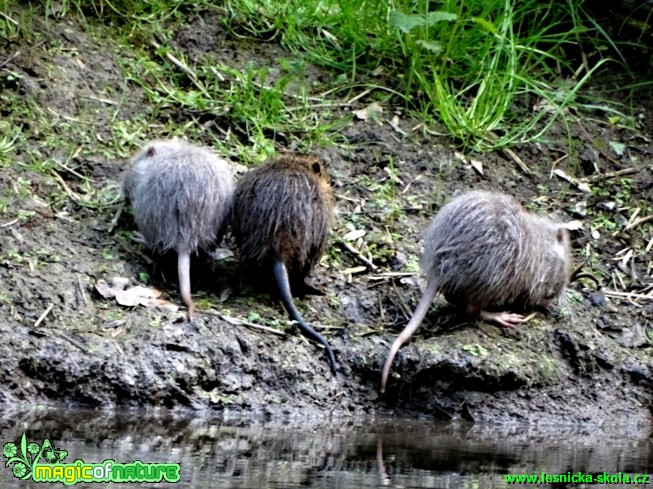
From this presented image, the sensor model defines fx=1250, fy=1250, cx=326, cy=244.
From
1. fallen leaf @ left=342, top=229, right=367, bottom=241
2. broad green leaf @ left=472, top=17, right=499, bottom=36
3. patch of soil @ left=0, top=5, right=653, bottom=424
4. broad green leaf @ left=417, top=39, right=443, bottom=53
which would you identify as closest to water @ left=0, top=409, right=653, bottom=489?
patch of soil @ left=0, top=5, right=653, bottom=424

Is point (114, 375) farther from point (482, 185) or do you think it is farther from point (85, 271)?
point (482, 185)

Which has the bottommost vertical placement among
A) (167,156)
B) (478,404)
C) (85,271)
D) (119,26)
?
(478,404)

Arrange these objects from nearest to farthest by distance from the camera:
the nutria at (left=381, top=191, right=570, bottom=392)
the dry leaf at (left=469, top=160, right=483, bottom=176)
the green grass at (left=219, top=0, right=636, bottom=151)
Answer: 1. the nutria at (left=381, top=191, right=570, bottom=392)
2. the dry leaf at (left=469, top=160, right=483, bottom=176)
3. the green grass at (left=219, top=0, right=636, bottom=151)

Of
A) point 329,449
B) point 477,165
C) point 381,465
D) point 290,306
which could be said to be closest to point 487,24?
point 477,165

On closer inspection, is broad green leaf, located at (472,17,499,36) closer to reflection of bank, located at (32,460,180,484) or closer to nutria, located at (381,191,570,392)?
nutria, located at (381,191,570,392)

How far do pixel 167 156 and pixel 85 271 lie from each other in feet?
2.15

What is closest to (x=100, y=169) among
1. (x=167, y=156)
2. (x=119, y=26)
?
(x=167, y=156)

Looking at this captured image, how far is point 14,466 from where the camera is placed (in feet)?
12.2

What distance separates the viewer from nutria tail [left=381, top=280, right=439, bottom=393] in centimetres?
514

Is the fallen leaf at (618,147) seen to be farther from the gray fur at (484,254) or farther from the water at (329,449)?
the water at (329,449)

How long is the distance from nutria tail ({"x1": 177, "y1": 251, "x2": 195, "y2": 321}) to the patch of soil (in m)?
0.05

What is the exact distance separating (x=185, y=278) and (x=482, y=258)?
4.15ft

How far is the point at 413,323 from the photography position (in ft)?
17.3

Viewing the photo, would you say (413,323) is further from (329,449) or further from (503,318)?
(329,449)
